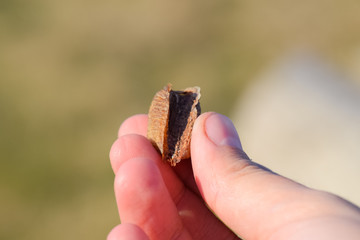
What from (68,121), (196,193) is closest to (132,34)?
(68,121)

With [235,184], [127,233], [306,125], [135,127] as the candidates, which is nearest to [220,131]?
[235,184]

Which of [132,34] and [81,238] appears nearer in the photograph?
[81,238]

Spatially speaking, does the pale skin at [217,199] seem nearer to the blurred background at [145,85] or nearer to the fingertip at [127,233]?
the fingertip at [127,233]

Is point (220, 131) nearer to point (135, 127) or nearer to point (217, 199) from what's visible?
point (217, 199)

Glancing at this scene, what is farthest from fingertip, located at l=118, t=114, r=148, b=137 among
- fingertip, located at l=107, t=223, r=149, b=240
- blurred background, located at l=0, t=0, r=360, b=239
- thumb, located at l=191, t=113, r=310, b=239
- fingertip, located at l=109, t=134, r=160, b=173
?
blurred background, located at l=0, t=0, r=360, b=239

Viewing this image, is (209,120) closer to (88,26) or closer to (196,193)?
(196,193)

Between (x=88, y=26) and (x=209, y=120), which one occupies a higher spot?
(x=88, y=26)

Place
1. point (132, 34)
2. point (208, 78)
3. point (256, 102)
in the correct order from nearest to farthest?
point (256, 102) < point (208, 78) < point (132, 34)
